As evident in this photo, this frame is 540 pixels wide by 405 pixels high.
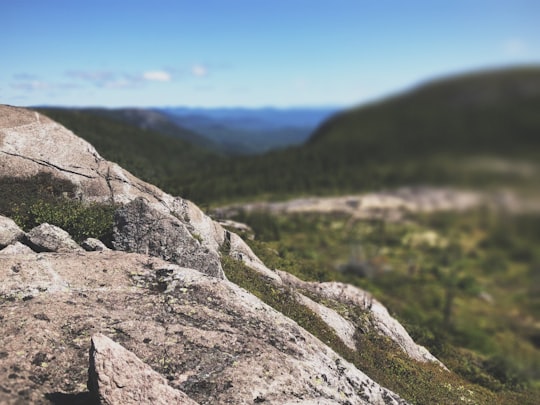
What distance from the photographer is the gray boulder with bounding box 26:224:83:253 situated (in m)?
23.5

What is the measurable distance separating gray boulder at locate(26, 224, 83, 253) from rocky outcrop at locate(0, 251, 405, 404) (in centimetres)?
147

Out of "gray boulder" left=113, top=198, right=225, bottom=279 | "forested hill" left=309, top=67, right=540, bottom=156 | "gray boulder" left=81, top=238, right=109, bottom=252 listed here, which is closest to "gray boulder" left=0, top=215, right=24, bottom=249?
"gray boulder" left=81, top=238, right=109, bottom=252

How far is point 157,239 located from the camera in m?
25.9

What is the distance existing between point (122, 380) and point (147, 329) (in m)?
3.85

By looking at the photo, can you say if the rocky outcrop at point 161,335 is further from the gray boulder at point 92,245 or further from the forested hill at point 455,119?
the forested hill at point 455,119

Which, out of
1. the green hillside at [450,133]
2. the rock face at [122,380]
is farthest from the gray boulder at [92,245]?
the green hillside at [450,133]

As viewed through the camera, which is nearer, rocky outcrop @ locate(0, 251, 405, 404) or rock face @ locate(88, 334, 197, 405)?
rock face @ locate(88, 334, 197, 405)

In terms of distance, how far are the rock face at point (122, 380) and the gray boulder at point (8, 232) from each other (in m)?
11.8

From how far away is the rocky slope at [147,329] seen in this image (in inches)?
604

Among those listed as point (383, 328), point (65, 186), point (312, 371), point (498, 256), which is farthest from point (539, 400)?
point (65, 186)

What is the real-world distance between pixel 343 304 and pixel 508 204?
29165 millimetres

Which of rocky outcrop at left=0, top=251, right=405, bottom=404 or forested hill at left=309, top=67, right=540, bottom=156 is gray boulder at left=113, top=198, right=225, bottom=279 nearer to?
rocky outcrop at left=0, top=251, right=405, bottom=404

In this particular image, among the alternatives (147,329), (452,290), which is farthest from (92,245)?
(452,290)

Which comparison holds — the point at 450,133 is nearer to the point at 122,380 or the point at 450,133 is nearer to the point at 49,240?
the point at 122,380
